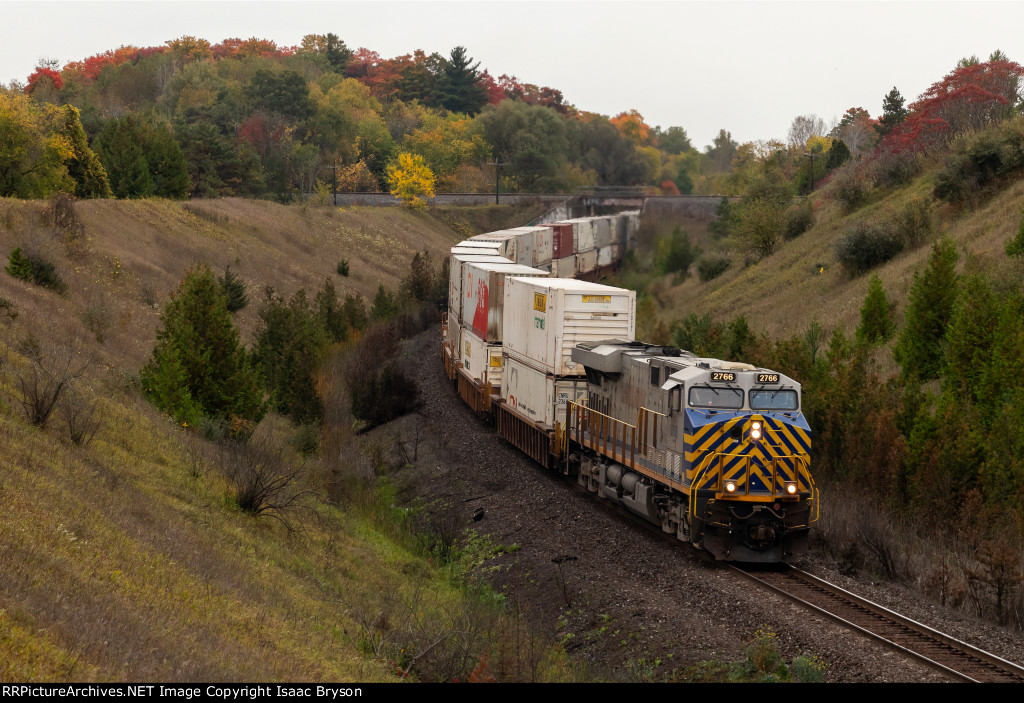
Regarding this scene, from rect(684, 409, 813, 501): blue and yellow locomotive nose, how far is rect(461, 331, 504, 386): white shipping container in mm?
13150

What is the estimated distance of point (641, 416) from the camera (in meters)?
18.6

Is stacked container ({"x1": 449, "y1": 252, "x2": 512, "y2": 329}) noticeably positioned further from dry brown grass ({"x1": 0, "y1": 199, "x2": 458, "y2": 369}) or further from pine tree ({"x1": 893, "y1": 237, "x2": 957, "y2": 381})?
pine tree ({"x1": 893, "y1": 237, "x2": 957, "y2": 381})

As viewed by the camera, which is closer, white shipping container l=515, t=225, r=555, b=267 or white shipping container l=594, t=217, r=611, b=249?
white shipping container l=515, t=225, r=555, b=267

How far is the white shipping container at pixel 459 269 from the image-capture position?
36.2 metres

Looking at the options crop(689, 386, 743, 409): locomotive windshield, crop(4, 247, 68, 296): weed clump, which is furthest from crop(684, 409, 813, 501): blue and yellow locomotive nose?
crop(4, 247, 68, 296): weed clump

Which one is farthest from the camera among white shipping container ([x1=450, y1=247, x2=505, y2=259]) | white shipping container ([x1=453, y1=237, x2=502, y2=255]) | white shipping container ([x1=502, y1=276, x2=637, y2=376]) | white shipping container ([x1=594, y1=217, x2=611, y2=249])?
white shipping container ([x1=594, y1=217, x2=611, y2=249])

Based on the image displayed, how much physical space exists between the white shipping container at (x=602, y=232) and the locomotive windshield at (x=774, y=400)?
176ft

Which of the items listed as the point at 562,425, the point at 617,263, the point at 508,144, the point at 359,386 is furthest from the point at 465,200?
the point at 562,425

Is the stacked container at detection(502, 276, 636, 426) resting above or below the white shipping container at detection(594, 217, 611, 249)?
below

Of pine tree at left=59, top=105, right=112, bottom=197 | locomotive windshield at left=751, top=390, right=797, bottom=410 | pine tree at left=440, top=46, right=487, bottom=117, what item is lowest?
locomotive windshield at left=751, top=390, right=797, bottom=410

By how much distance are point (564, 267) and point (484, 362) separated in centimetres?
3214

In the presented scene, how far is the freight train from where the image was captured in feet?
53.0

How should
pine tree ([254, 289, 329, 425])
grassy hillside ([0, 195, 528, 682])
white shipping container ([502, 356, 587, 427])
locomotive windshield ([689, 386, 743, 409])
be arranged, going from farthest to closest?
pine tree ([254, 289, 329, 425]), white shipping container ([502, 356, 587, 427]), locomotive windshield ([689, 386, 743, 409]), grassy hillside ([0, 195, 528, 682])
